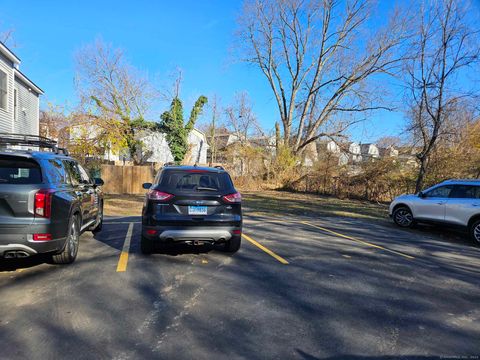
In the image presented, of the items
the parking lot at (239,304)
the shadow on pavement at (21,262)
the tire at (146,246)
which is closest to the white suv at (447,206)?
the parking lot at (239,304)

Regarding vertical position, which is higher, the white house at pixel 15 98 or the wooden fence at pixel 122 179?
the white house at pixel 15 98

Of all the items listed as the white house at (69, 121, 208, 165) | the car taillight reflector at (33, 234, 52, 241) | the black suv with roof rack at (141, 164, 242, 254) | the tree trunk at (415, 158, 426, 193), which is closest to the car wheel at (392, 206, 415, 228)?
the tree trunk at (415, 158, 426, 193)

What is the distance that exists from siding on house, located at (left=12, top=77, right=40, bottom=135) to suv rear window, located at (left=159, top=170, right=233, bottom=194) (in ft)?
46.1

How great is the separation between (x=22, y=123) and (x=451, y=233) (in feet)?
64.9

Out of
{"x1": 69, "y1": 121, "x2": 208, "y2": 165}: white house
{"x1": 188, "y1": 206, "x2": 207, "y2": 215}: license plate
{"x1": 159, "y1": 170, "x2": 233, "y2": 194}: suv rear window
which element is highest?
{"x1": 69, "y1": 121, "x2": 208, "y2": 165}: white house

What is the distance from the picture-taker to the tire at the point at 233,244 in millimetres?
6117

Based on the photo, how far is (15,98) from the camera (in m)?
16.5

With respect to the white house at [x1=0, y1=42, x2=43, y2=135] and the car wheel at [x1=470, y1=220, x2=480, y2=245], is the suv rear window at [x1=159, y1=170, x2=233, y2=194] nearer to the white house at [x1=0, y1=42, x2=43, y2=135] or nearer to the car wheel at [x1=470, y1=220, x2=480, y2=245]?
the car wheel at [x1=470, y1=220, x2=480, y2=245]

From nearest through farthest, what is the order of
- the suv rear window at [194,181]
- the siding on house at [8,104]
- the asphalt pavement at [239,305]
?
the asphalt pavement at [239,305], the suv rear window at [194,181], the siding on house at [8,104]

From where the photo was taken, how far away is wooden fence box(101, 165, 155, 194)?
66.8ft

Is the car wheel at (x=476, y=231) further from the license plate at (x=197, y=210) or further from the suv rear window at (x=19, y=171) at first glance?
the suv rear window at (x=19, y=171)

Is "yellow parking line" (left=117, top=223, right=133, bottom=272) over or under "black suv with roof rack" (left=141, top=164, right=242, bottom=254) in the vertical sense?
under

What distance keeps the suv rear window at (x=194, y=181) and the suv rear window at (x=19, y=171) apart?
188 centimetres

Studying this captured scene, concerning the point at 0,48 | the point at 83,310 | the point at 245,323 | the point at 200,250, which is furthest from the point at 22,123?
the point at 245,323
